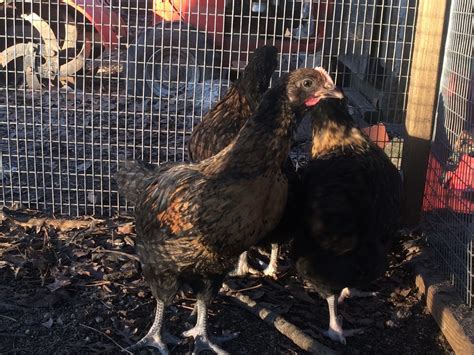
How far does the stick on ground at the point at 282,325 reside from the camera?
153 inches

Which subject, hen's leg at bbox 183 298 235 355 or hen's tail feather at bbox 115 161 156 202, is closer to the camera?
hen's leg at bbox 183 298 235 355

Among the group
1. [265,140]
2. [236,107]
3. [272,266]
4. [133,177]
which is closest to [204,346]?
[272,266]

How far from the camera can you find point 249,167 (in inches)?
133

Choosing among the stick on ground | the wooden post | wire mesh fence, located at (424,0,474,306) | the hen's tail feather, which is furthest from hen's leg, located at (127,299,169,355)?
the wooden post

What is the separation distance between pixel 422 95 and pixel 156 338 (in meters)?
3.04

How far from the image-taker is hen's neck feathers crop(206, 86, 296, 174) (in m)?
3.37

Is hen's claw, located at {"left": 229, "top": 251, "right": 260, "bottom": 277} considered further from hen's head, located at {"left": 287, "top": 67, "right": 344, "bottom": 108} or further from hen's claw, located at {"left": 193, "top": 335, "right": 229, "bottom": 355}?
hen's head, located at {"left": 287, "top": 67, "right": 344, "bottom": 108}

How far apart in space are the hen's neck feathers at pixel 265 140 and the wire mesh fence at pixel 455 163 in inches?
60.3

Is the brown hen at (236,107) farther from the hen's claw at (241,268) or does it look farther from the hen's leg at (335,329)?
the hen's leg at (335,329)

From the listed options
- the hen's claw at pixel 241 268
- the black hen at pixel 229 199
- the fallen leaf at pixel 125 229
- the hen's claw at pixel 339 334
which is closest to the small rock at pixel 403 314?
the hen's claw at pixel 339 334

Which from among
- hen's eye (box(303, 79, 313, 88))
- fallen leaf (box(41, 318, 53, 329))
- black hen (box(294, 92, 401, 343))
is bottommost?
fallen leaf (box(41, 318, 53, 329))

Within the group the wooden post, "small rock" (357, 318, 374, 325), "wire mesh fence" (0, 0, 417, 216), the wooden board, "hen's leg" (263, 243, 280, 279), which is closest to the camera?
the wooden board

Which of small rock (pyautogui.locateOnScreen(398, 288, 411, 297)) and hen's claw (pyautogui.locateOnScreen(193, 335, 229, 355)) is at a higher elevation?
small rock (pyautogui.locateOnScreen(398, 288, 411, 297))

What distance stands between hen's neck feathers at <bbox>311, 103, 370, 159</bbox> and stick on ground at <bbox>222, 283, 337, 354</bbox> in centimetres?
116
